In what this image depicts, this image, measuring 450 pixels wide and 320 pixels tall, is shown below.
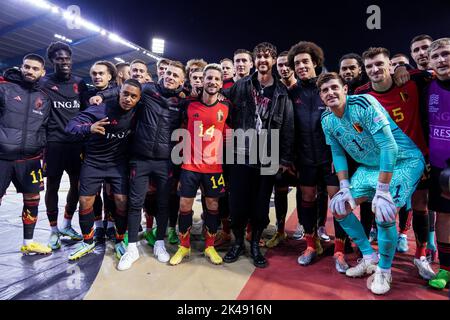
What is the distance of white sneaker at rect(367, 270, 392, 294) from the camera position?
2348 millimetres

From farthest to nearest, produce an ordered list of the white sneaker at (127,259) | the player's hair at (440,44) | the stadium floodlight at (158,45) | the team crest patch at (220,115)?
the stadium floodlight at (158,45)
the team crest patch at (220,115)
the white sneaker at (127,259)
the player's hair at (440,44)

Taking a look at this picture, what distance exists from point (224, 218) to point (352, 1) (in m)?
14.9

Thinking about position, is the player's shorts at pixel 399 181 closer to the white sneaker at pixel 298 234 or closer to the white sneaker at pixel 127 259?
the white sneaker at pixel 298 234

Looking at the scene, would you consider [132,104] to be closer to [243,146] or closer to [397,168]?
[243,146]

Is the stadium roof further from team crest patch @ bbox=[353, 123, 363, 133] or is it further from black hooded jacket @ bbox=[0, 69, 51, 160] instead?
team crest patch @ bbox=[353, 123, 363, 133]

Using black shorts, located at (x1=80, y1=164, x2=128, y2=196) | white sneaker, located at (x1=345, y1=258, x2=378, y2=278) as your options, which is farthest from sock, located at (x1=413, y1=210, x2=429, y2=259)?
black shorts, located at (x1=80, y1=164, x2=128, y2=196)

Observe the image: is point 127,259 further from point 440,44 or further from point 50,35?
point 50,35

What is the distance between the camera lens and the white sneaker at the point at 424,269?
8.57ft

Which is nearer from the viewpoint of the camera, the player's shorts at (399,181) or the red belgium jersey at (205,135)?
the player's shorts at (399,181)

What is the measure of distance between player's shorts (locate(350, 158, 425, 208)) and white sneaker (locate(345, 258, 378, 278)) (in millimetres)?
601

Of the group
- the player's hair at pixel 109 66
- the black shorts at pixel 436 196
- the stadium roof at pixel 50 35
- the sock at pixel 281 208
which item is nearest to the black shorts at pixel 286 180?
the sock at pixel 281 208

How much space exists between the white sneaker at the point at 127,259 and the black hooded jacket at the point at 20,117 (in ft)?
4.89

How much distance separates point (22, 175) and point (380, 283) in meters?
3.54

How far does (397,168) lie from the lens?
247 cm
